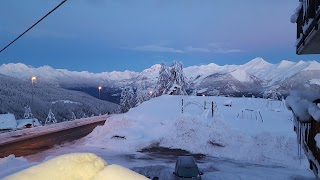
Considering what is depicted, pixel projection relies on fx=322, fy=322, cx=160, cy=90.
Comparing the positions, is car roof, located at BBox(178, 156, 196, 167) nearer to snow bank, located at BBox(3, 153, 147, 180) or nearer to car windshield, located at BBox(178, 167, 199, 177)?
car windshield, located at BBox(178, 167, 199, 177)

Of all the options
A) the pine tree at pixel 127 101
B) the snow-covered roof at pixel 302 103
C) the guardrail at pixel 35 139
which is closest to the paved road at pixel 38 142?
the guardrail at pixel 35 139

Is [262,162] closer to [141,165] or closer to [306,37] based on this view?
[141,165]

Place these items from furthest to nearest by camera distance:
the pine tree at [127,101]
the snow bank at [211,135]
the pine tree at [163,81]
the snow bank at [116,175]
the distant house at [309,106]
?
the pine tree at [127,101], the pine tree at [163,81], the snow bank at [211,135], the distant house at [309,106], the snow bank at [116,175]

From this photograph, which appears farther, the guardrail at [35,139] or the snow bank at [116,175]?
the guardrail at [35,139]

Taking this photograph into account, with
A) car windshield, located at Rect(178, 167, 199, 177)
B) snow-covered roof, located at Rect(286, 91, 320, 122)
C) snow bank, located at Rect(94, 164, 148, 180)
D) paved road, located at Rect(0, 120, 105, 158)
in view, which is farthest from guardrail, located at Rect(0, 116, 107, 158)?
snow bank, located at Rect(94, 164, 148, 180)

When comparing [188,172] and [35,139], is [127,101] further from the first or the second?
[188,172]

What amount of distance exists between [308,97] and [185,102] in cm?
3121

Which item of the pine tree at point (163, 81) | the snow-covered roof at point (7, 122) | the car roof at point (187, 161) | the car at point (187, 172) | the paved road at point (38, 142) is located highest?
the pine tree at point (163, 81)

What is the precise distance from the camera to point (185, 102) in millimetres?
39250

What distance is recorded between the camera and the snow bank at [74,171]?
3.54 meters

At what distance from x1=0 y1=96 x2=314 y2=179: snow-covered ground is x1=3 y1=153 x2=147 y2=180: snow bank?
1342 centimetres

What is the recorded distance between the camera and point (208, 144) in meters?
24.0

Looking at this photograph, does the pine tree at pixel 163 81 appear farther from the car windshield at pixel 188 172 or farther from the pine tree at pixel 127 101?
the car windshield at pixel 188 172

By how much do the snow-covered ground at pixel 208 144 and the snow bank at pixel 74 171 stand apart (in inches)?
528
